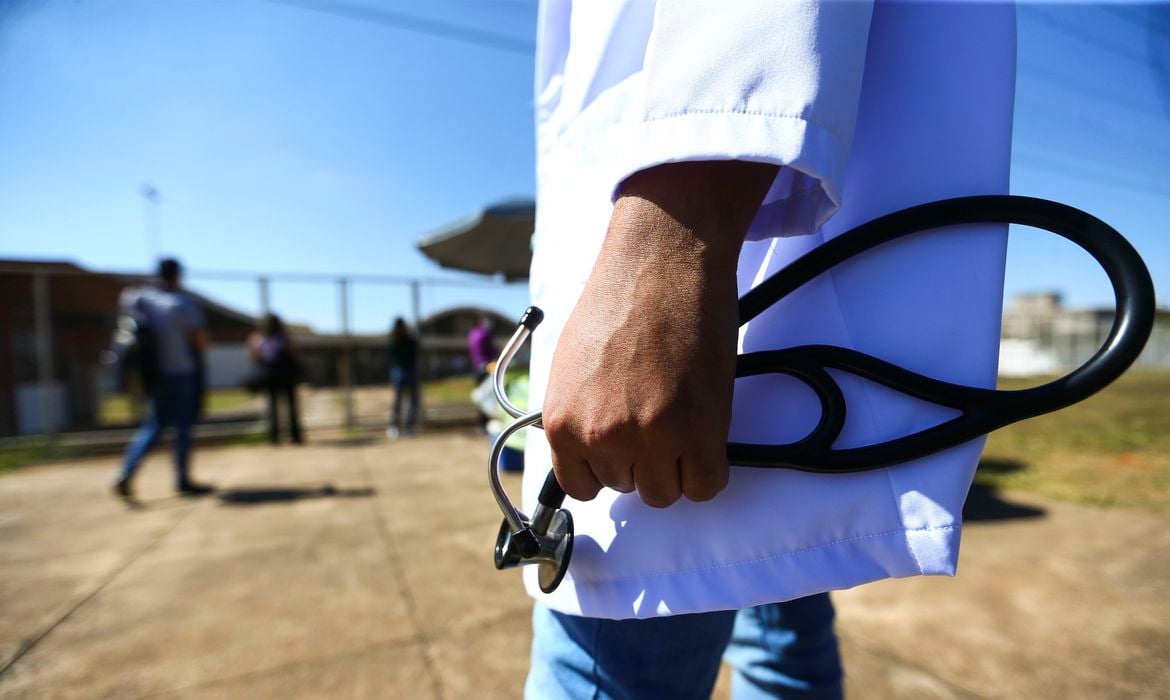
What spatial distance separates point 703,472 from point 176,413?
420 centimetres

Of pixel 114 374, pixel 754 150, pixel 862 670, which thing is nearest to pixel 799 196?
pixel 754 150

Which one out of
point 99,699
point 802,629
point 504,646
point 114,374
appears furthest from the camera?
point 114,374

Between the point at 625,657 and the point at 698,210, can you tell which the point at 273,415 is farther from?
the point at 698,210

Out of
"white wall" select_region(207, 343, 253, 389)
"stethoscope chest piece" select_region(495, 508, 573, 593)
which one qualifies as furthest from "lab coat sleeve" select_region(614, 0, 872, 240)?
"white wall" select_region(207, 343, 253, 389)

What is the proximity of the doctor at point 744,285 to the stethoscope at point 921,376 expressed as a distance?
19 millimetres

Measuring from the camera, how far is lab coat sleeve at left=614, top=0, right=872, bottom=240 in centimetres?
46

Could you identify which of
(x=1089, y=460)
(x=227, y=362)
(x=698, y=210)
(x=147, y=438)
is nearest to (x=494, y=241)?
(x=147, y=438)

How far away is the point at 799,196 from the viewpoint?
54cm

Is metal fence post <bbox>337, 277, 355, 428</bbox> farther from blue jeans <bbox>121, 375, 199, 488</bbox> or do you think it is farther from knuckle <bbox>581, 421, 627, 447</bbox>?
knuckle <bbox>581, 421, 627, 447</bbox>

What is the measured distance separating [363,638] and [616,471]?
5.26ft

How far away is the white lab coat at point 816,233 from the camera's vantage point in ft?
1.55

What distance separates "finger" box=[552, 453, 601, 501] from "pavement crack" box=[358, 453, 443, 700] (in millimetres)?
1225

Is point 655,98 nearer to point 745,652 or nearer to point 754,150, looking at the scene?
point 754,150

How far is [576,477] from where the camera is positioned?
0.54 metres
